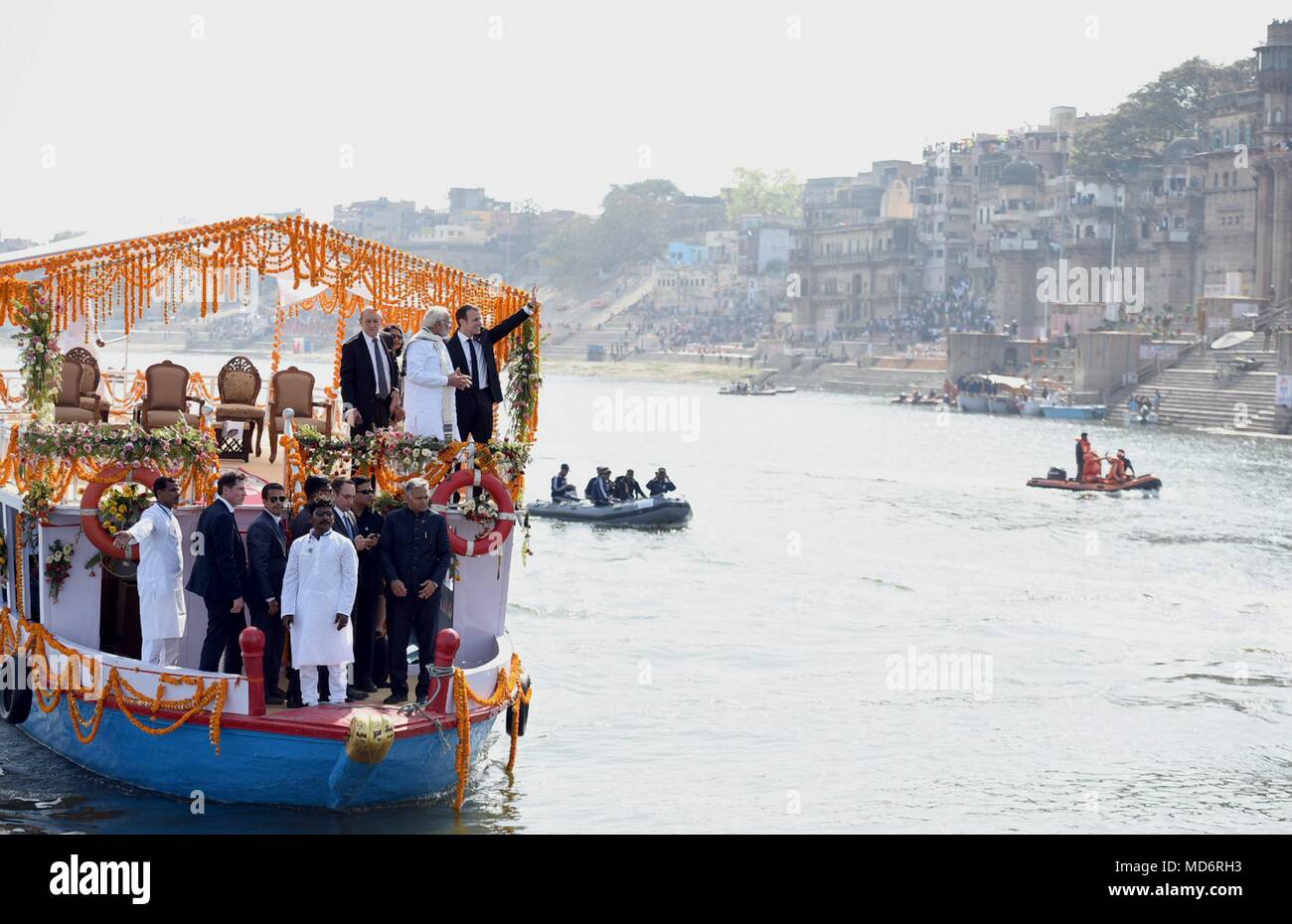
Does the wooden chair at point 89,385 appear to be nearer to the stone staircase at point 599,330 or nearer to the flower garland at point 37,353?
the flower garland at point 37,353

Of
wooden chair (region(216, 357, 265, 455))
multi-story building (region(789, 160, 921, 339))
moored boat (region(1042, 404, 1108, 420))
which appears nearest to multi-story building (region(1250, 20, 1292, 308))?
moored boat (region(1042, 404, 1108, 420))

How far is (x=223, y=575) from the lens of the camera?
515 inches

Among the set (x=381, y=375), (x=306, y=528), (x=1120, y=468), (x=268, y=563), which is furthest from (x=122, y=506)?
(x=1120, y=468)

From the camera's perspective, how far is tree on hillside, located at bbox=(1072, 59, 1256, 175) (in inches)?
4695

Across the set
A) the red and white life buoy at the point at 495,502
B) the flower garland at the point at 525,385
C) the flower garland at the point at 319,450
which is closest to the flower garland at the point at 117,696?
the flower garland at the point at 319,450

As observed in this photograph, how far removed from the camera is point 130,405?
69.8ft

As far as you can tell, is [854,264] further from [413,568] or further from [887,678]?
[413,568]

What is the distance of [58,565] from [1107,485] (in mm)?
37970

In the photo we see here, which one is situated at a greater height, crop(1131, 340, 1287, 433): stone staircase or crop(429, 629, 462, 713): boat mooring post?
crop(1131, 340, 1287, 433): stone staircase

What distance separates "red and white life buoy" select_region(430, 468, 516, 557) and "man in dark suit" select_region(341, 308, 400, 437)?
3.03 feet

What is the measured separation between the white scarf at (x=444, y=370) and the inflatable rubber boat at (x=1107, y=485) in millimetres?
36478

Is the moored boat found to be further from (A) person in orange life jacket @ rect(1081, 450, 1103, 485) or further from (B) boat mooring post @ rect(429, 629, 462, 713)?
(B) boat mooring post @ rect(429, 629, 462, 713)
